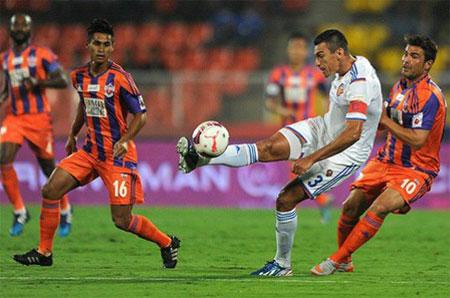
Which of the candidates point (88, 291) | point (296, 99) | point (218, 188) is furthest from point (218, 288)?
point (218, 188)

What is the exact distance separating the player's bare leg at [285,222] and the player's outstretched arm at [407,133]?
0.85 m

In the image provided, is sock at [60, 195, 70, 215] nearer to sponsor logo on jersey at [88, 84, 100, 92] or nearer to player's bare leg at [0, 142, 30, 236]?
player's bare leg at [0, 142, 30, 236]

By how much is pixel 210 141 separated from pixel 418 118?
177cm

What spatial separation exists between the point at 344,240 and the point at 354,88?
1575 millimetres

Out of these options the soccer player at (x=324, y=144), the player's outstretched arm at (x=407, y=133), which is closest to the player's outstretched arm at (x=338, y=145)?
the soccer player at (x=324, y=144)

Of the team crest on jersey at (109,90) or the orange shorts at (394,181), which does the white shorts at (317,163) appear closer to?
the orange shorts at (394,181)

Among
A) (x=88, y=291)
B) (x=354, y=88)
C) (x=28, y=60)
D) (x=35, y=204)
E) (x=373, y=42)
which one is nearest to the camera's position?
(x=88, y=291)

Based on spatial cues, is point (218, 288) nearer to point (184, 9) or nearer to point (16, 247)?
point (16, 247)

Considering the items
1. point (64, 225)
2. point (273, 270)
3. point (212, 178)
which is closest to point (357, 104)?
point (273, 270)

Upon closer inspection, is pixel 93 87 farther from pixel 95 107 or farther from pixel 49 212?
pixel 49 212

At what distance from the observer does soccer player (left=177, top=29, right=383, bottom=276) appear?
27.6 feet

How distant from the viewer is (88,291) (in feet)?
25.9

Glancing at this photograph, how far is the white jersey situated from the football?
1.00m

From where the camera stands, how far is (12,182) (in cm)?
1214
